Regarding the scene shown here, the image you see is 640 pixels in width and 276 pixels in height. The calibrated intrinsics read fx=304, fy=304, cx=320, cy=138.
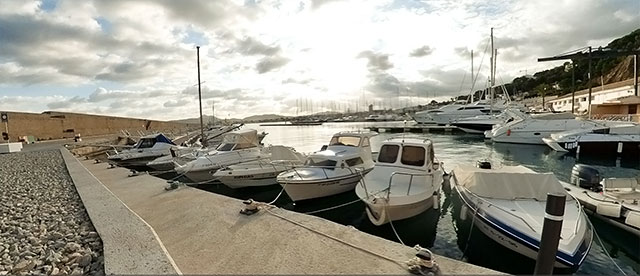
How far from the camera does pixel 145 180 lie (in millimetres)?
9555

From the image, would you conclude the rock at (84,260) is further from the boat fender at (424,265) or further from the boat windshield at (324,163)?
the boat windshield at (324,163)

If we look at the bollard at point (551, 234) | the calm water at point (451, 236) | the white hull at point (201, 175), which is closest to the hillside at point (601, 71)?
the calm water at point (451, 236)

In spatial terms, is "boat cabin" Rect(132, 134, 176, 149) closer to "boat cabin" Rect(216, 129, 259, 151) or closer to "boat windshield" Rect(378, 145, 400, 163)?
"boat cabin" Rect(216, 129, 259, 151)

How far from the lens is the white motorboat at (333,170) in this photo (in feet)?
33.5

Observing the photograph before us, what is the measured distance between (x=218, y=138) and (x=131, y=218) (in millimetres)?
26518

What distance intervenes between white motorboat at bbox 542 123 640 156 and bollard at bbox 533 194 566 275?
2471 cm

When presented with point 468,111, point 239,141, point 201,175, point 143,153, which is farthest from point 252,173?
point 468,111

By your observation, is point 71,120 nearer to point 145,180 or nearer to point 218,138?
point 218,138

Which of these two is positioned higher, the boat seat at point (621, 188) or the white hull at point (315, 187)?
the boat seat at point (621, 188)

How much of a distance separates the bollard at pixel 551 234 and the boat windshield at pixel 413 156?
5964 millimetres

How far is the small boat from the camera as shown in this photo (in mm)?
7168

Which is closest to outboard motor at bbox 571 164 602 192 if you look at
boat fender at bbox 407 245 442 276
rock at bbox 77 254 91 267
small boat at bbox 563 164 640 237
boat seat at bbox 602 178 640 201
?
small boat at bbox 563 164 640 237

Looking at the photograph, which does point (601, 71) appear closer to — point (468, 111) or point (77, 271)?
point (468, 111)

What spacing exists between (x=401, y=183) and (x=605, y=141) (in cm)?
2153
